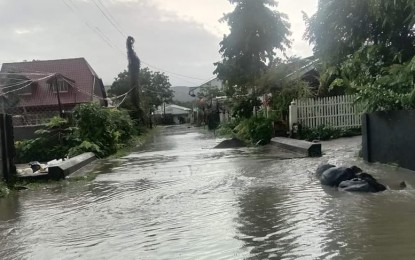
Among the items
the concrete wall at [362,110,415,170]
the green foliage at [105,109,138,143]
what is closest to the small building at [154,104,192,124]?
the green foliage at [105,109,138,143]

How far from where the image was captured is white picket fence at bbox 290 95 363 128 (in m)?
18.7

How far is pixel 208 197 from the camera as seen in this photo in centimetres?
786

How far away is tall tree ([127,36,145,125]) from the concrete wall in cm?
2798

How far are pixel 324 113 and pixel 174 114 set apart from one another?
80.2 m

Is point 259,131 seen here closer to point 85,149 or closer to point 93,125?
point 93,125

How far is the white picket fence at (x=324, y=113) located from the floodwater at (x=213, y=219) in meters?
8.74

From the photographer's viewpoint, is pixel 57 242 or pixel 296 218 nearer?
pixel 57 242

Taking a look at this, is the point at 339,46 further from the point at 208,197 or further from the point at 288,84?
the point at 288,84

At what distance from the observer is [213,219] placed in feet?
20.5

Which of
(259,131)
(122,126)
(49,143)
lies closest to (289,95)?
(259,131)

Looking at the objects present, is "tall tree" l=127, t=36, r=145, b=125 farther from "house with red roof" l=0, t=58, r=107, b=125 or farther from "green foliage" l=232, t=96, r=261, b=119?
"green foliage" l=232, t=96, r=261, b=119

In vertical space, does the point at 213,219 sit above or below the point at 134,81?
below

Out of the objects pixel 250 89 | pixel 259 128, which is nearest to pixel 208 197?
pixel 259 128

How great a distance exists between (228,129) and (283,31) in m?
7.65
